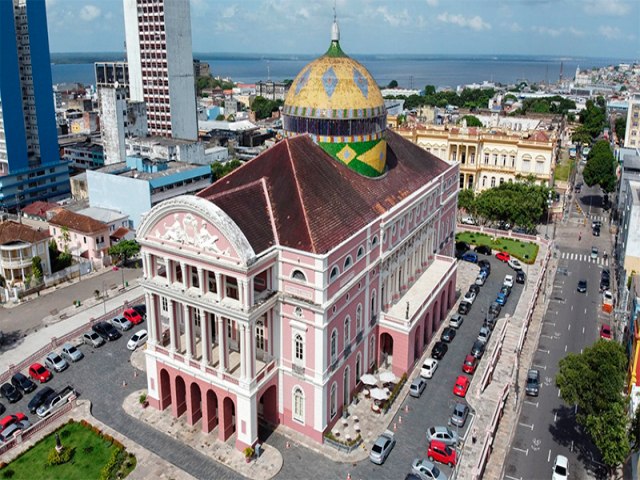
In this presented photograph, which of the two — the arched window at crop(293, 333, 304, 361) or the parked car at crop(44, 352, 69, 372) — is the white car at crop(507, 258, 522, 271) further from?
the parked car at crop(44, 352, 69, 372)

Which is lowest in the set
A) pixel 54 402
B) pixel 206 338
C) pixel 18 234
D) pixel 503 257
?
pixel 54 402

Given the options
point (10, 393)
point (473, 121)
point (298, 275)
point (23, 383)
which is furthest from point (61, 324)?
point (473, 121)

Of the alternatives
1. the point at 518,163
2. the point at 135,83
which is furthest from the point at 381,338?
the point at 135,83

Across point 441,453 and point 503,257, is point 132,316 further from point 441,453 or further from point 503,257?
point 503,257

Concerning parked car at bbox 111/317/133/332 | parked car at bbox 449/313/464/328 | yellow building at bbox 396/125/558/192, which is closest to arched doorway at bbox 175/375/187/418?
parked car at bbox 111/317/133/332

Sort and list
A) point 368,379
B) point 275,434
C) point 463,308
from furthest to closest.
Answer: point 463,308 < point 368,379 < point 275,434

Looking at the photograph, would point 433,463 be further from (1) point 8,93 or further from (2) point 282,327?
(1) point 8,93
